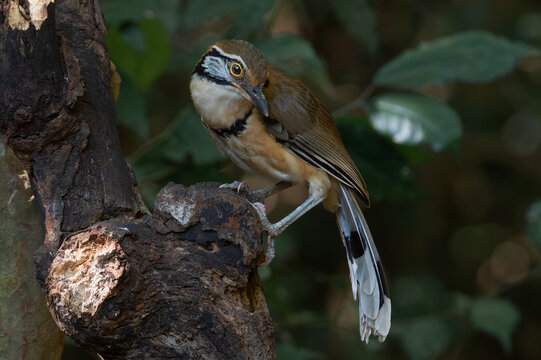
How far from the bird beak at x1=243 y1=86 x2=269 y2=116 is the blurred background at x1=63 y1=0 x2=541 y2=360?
19.2 inches

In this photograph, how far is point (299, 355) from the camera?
114 inches

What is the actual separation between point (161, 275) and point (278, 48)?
1.50 meters

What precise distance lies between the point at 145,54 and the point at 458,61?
133 centimetres

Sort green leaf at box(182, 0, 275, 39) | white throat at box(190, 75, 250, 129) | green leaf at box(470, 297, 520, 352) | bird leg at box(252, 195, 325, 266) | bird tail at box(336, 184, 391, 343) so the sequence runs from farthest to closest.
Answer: green leaf at box(470, 297, 520, 352) < green leaf at box(182, 0, 275, 39) < bird tail at box(336, 184, 391, 343) < white throat at box(190, 75, 250, 129) < bird leg at box(252, 195, 325, 266)

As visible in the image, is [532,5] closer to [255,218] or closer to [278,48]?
[278,48]

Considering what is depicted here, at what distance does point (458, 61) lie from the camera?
9.92 feet

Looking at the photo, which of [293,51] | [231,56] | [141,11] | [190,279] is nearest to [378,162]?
[293,51]

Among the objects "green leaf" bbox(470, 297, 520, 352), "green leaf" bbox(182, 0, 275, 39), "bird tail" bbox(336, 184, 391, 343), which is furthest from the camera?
"green leaf" bbox(470, 297, 520, 352)

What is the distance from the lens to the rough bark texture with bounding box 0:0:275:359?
6.29 feet

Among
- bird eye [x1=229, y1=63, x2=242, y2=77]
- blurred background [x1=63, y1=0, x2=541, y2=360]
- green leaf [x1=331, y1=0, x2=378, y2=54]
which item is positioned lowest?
blurred background [x1=63, y1=0, x2=541, y2=360]

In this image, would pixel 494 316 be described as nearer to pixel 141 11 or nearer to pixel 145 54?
pixel 145 54

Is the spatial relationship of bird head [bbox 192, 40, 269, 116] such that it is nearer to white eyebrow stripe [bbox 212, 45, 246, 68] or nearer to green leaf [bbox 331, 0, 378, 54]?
white eyebrow stripe [bbox 212, 45, 246, 68]

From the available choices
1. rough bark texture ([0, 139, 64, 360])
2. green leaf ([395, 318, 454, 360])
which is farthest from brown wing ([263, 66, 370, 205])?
green leaf ([395, 318, 454, 360])

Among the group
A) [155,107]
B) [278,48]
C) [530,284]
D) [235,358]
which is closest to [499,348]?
[530,284]
